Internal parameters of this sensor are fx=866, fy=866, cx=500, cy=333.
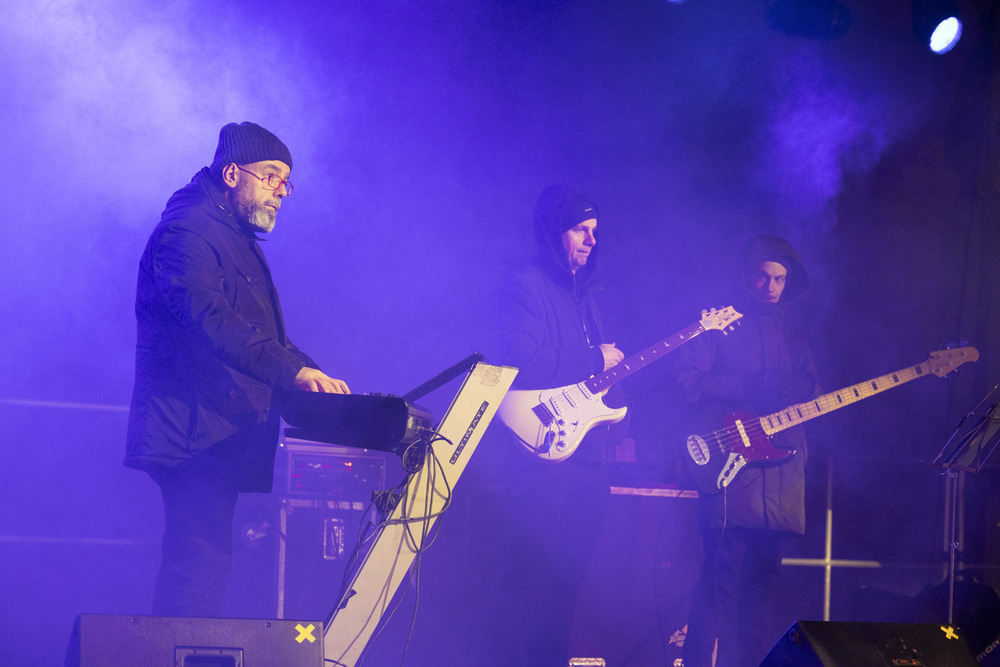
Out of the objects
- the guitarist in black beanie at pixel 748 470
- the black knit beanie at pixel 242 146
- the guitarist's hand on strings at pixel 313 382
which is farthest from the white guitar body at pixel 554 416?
the black knit beanie at pixel 242 146

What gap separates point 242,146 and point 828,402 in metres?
3.01

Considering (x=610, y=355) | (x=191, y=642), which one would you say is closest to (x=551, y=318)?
(x=610, y=355)

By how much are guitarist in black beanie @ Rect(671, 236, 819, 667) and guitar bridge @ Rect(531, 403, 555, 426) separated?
0.80 meters

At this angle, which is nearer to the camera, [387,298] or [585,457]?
[585,457]

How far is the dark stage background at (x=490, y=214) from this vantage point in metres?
4.11

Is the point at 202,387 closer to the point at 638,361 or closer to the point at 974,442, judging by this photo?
the point at 638,361

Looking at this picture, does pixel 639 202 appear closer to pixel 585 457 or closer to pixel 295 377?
pixel 585 457

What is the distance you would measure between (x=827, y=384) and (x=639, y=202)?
5.21 ft

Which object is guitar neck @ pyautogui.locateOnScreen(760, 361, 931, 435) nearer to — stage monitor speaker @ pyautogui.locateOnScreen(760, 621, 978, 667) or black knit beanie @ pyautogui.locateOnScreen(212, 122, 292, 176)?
stage monitor speaker @ pyautogui.locateOnScreen(760, 621, 978, 667)

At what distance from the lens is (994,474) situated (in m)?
4.79

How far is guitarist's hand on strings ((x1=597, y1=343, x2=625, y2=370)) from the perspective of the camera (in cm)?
380

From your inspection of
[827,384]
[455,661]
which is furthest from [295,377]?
[827,384]

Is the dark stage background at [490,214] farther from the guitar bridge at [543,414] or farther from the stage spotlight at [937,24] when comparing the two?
the guitar bridge at [543,414]

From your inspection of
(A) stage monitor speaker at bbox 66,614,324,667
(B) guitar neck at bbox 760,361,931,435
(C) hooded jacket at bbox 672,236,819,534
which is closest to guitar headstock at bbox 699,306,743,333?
(C) hooded jacket at bbox 672,236,819,534
